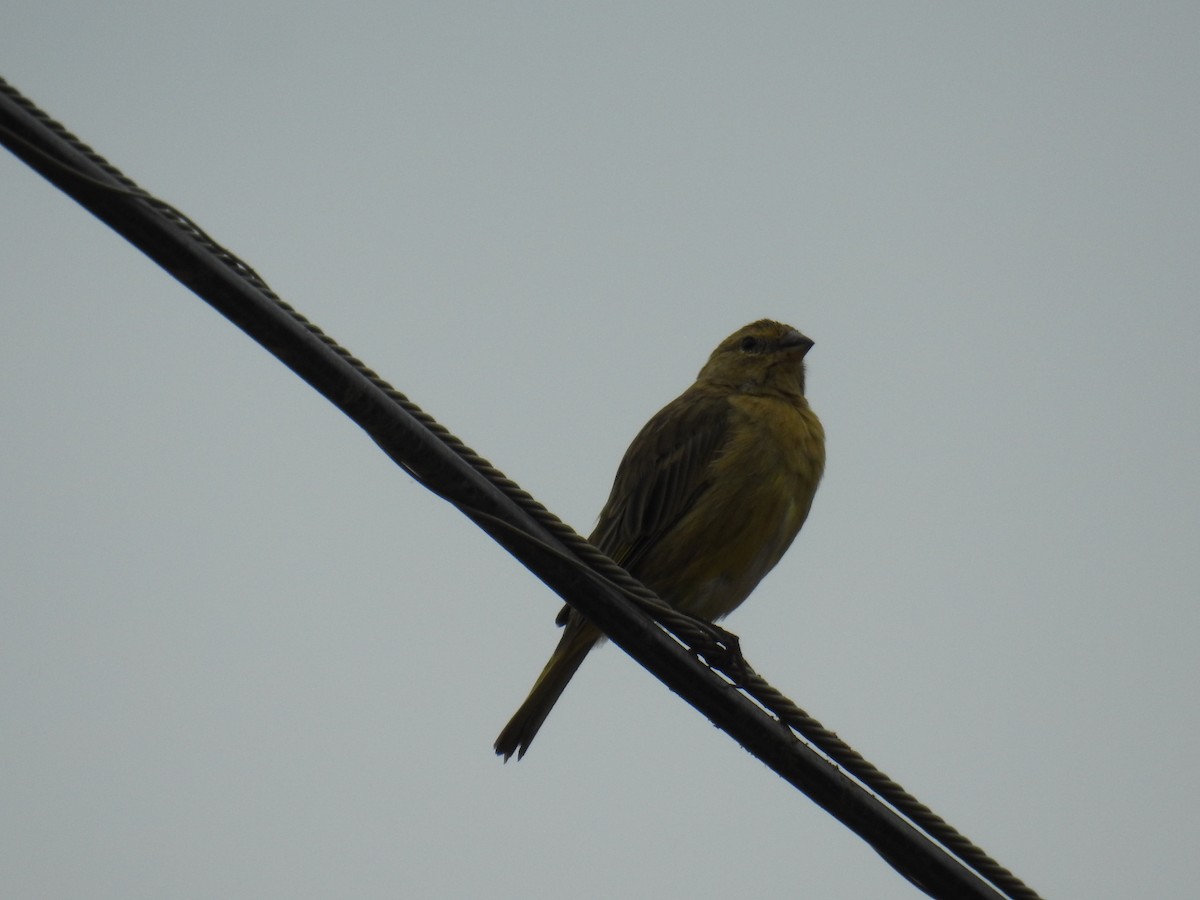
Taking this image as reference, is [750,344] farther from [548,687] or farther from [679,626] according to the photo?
[679,626]

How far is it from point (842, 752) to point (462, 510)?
106 cm

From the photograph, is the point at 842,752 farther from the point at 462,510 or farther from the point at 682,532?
the point at 682,532

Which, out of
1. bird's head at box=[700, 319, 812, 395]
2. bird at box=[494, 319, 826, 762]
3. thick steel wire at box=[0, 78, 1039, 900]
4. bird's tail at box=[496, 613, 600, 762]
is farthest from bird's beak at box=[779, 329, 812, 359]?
thick steel wire at box=[0, 78, 1039, 900]

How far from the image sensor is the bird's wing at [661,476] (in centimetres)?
529

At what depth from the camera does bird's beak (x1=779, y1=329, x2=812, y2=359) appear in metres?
6.34

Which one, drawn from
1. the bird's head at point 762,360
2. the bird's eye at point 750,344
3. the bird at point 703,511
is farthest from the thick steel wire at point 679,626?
the bird's eye at point 750,344

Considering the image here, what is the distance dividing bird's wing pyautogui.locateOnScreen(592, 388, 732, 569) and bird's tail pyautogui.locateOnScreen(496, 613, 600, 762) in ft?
1.09

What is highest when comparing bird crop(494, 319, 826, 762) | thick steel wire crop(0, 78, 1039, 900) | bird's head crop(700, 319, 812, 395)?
bird's head crop(700, 319, 812, 395)

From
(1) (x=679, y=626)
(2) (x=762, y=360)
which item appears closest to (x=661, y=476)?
(2) (x=762, y=360)

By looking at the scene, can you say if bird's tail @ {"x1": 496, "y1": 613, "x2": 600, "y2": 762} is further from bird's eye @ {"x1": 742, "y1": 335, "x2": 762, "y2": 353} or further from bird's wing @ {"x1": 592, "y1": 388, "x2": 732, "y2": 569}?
bird's eye @ {"x1": 742, "y1": 335, "x2": 762, "y2": 353}

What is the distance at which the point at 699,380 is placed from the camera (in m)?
6.57

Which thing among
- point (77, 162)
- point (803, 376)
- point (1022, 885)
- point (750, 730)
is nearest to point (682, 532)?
point (803, 376)

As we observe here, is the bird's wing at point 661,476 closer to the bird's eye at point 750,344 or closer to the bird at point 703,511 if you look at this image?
the bird at point 703,511

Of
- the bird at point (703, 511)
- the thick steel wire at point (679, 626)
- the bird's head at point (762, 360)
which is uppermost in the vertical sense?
the bird's head at point (762, 360)
